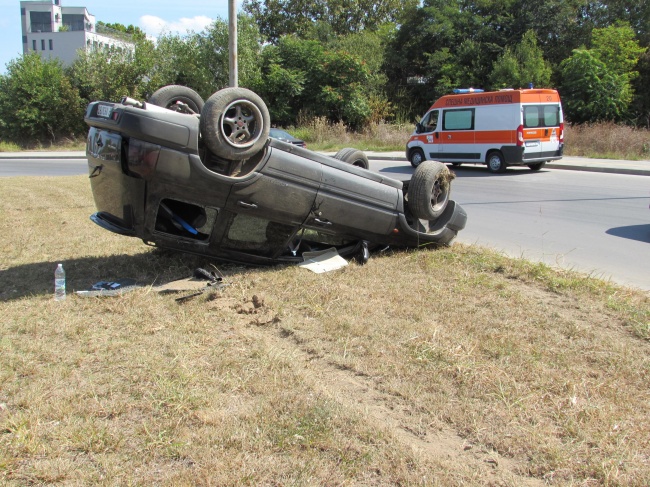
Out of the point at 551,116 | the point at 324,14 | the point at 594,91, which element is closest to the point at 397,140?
the point at 594,91

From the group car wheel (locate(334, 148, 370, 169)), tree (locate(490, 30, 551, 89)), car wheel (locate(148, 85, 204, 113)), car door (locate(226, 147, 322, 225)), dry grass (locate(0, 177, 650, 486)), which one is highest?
tree (locate(490, 30, 551, 89))

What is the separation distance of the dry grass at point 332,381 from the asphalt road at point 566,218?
1.62 metres

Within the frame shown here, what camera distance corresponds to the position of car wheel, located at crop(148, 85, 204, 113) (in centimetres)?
613

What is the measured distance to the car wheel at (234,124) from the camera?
16.9 ft

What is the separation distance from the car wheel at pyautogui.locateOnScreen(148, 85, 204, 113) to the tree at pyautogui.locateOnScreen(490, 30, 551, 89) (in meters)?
29.8

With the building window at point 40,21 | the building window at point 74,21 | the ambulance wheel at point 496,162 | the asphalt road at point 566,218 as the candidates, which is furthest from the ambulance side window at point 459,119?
the building window at point 74,21

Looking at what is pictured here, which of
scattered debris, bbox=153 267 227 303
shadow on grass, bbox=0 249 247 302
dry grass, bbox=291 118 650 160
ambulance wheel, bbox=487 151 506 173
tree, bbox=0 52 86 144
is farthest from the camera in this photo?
tree, bbox=0 52 86 144

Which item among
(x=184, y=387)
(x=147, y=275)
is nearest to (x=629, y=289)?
(x=184, y=387)

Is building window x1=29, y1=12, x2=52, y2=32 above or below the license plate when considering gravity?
above

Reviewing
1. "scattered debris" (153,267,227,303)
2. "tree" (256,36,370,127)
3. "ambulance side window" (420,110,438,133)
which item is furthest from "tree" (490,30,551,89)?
"scattered debris" (153,267,227,303)

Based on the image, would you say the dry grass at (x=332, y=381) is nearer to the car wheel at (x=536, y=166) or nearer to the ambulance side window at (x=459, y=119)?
the ambulance side window at (x=459, y=119)

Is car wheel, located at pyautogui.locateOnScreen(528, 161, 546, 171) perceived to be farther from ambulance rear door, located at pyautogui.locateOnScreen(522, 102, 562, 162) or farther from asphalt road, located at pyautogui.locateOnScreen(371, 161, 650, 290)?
asphalt road, located at pyautogui.locateOnScreen(371, 161, 650, 290)

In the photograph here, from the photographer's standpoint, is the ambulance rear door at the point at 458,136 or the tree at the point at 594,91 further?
the tree at the point at 594,91

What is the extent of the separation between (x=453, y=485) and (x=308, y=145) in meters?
26.4
